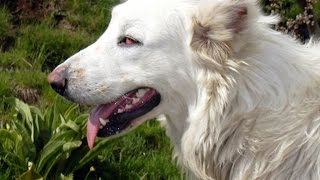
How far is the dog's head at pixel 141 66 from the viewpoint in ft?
Result: 12.4

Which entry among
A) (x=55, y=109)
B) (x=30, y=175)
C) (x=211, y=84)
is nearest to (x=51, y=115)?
(x=55, y=109)

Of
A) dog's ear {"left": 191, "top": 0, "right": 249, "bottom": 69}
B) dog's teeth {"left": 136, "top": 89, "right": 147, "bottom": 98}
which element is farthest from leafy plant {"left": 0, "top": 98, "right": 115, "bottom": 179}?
dog's ear {"left": 191, "top": 0, "right": 249, "bottom": 69}

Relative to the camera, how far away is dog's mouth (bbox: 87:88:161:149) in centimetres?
382

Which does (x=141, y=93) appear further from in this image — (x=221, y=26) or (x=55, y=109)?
(x=55, y=109)

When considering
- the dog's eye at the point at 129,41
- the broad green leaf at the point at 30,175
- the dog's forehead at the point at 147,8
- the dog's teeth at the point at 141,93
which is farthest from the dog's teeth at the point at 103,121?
the broad green leaf at the point at 30,175

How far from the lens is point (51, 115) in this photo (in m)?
5.02

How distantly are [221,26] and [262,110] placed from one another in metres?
0.46

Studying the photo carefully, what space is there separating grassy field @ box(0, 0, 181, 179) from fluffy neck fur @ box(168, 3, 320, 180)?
51.4 inches

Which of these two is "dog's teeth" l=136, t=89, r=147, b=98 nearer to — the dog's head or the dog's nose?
the dog's head

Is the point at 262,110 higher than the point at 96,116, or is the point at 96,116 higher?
the point at 262,110

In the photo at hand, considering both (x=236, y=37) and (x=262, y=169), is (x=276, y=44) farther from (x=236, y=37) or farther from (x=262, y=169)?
(x=262, y=169)

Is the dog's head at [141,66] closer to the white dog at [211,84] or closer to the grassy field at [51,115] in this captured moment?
the white dog at [211,84]

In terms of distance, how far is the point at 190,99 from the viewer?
12.5 feet

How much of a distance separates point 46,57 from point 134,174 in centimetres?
181
